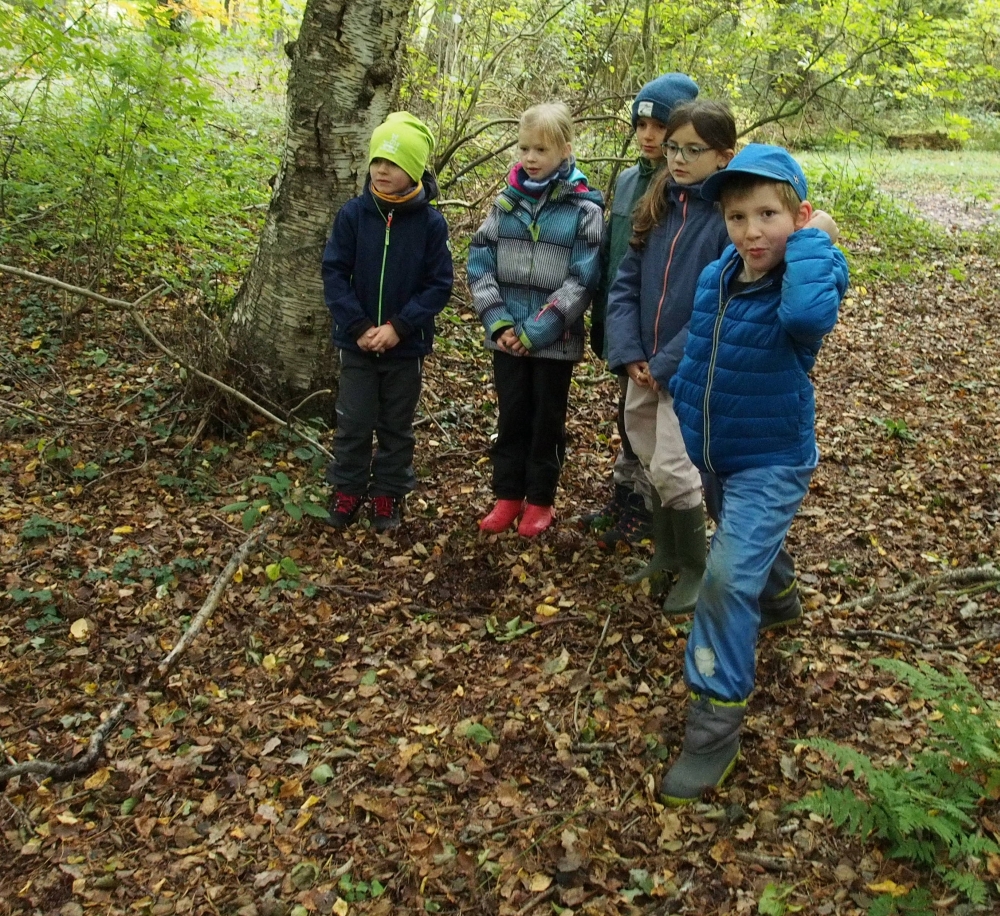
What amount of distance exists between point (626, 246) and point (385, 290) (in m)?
1.23

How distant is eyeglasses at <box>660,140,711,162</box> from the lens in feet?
11.0

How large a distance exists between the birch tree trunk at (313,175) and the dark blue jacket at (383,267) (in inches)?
28.9

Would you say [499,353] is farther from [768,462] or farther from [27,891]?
[27,891]

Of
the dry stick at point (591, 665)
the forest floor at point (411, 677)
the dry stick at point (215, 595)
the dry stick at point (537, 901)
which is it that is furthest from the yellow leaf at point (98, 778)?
the dry stick at point (591, 665)

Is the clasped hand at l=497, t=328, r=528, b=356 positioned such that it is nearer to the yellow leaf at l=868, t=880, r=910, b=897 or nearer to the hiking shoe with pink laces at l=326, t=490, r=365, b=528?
the hiking shoe with pink laces at l=326, t=490, r=365, b=528

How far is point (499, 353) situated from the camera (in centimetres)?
424

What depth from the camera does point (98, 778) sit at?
3.07 metres

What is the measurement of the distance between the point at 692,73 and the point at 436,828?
8.61 meters

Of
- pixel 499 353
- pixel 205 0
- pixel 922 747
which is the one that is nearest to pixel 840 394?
pixel 499 353

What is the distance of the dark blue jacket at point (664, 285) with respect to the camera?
11.5 feet

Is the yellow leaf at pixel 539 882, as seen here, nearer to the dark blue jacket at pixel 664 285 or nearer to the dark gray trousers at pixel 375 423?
the dark blue jacket at pixel 664 285

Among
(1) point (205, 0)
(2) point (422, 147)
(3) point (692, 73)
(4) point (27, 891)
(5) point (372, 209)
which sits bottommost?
(4) point (27, 891)

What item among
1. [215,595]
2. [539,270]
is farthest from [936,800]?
[215,595]

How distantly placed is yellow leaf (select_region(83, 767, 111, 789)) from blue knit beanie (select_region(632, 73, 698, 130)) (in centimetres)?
350
